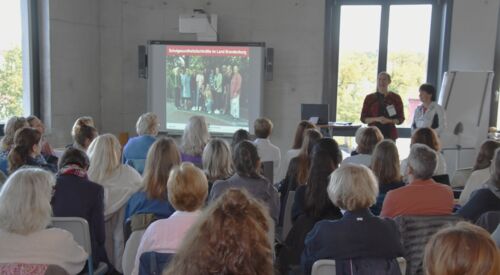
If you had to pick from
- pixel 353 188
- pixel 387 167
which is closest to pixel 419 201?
pixel 387 167

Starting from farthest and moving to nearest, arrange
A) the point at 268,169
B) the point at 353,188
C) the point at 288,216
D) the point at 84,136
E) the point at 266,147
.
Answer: the point at 266,147 → the point at 268,169 → the point at 84,136 → the point at 288,216 → the point at 353,188

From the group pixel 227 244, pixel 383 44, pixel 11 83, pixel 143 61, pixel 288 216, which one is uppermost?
pixel 383 44

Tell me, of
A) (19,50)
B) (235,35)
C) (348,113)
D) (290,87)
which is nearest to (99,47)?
(19,50)

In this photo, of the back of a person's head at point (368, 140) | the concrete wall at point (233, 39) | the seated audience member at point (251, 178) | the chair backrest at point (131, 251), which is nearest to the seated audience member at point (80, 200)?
the chair backrest at point (131, 251)

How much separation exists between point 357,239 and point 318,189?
67 cm

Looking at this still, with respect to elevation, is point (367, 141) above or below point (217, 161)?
above

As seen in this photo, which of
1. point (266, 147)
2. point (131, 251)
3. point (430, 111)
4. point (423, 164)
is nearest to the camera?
point (131, 251)

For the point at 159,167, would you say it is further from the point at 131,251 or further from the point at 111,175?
the point at 131,251

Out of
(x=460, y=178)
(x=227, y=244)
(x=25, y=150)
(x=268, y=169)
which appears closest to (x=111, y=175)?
(x=25, y=150)

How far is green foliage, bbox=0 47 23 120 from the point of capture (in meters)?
6.35

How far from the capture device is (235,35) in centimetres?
765

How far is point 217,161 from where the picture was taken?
12.0ft

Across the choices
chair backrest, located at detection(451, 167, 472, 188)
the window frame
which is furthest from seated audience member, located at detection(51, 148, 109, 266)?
the window frame

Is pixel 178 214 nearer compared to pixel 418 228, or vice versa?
pixel 178 214
